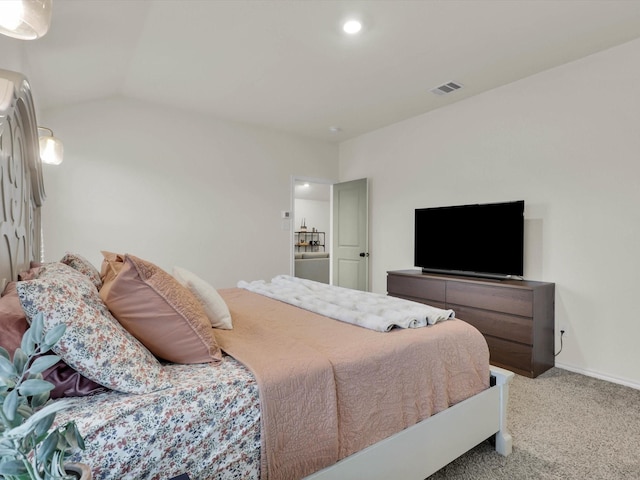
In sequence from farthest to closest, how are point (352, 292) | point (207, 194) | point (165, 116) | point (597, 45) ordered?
point (207, 194), point (165, 116), point (597, 45), point (352, 292)

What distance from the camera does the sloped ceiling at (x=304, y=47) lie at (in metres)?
Answer: 2.22

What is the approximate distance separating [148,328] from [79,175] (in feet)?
10.1

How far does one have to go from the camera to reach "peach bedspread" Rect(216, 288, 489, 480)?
1.18 m

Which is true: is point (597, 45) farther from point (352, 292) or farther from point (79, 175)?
point (79, 175)

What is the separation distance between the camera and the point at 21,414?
1.74 feet

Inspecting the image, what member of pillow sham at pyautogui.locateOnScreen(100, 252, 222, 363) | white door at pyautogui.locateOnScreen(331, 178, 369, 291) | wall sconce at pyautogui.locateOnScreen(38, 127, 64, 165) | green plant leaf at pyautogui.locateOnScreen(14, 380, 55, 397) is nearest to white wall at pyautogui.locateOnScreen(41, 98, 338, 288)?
white door at pyautogui.locateOnScreen(331, 178, 369, 291)

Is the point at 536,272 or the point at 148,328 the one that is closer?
the point at 148,328

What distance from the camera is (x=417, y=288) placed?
12.3ft

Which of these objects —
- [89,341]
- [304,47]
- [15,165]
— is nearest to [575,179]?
[304,47]

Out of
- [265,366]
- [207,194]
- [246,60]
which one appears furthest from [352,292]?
[207,194]

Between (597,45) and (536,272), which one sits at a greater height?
(597,45)

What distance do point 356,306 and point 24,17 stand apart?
1.83 metres

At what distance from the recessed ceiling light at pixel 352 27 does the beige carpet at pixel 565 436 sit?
2763mm

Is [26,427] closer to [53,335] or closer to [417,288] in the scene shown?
[53,335]
